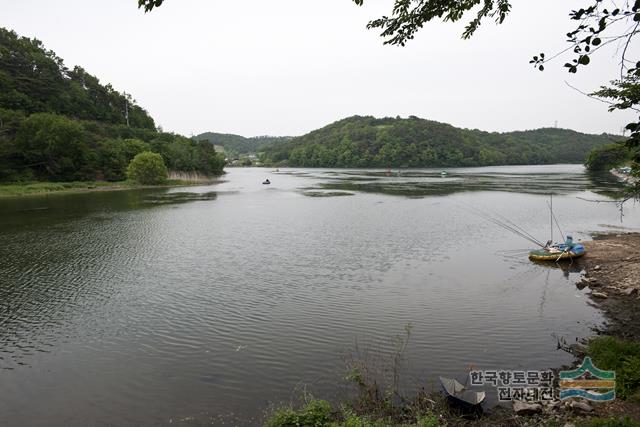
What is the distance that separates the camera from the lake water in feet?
38.4

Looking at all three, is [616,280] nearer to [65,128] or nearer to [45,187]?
[45,187]

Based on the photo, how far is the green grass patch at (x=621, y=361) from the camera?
972 centimetres

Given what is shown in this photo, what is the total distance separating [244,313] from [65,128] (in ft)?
289

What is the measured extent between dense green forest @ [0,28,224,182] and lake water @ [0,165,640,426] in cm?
5263

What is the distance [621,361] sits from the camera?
438 inches

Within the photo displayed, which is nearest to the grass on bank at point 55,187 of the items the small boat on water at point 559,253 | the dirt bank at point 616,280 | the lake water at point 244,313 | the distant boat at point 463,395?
the lake water at point 244,313

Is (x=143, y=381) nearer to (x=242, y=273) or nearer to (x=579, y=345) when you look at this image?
(x=242, y=273)

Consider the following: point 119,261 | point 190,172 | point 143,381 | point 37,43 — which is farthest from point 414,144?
Answer: point 143,381

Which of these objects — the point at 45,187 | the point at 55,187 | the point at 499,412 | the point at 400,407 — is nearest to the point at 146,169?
the point at 55,187

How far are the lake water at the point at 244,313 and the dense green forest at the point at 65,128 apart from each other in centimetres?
5263

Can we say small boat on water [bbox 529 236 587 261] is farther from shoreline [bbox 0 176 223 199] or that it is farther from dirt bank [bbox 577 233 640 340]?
shoreline [bbox 0 176 223 199]

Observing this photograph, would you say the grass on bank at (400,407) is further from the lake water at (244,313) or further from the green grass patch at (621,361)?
the lake water at (244,313)

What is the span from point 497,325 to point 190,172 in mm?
107410

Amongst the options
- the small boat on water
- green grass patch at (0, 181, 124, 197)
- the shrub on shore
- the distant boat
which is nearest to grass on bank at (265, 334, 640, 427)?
the distant boat
